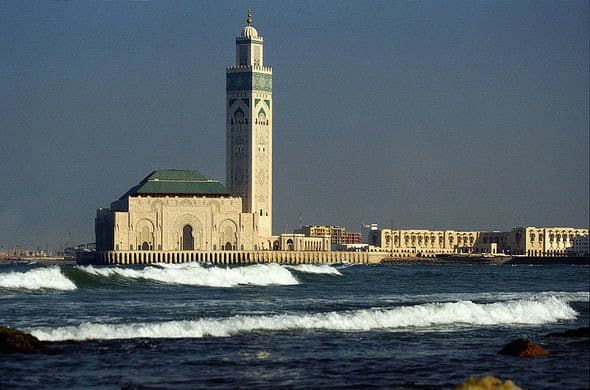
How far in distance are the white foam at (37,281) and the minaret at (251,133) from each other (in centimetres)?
10034

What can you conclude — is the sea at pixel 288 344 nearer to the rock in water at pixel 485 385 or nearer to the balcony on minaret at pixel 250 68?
the rock in water at pixel 485 385

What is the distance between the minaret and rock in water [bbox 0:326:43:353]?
137041 mm

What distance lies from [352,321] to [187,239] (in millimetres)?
122305

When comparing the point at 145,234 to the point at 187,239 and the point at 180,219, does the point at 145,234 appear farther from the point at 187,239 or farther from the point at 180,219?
the point at 187,239

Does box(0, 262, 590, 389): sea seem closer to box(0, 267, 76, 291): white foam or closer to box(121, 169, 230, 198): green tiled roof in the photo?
box(0, 267, 76, 291): white foam

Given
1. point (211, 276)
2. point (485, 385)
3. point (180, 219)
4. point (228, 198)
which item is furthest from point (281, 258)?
point (485, 385)

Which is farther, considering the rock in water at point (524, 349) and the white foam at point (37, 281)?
the white foam at point (37, 281)

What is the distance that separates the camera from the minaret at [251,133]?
16950 centimetres

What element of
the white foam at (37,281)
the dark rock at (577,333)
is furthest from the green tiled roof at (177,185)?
the dark rock at (577,333)

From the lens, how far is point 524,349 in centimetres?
2841

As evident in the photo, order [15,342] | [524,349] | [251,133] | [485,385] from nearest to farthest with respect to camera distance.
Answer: [485,385] → [524,349] → [15,342] → [251,133]

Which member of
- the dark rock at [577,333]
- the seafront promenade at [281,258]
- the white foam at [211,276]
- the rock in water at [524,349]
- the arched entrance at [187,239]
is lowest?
the rock in water at [524,349]

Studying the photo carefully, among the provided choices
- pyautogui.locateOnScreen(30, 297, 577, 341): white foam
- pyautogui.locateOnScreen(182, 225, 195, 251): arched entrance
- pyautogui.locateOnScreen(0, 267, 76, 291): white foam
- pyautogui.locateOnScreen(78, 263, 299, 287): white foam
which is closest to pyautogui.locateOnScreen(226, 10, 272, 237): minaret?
pyautogui.locateOnScreen(182, 225, 195, 251): arched entrance

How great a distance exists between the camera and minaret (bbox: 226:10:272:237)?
556 ft
